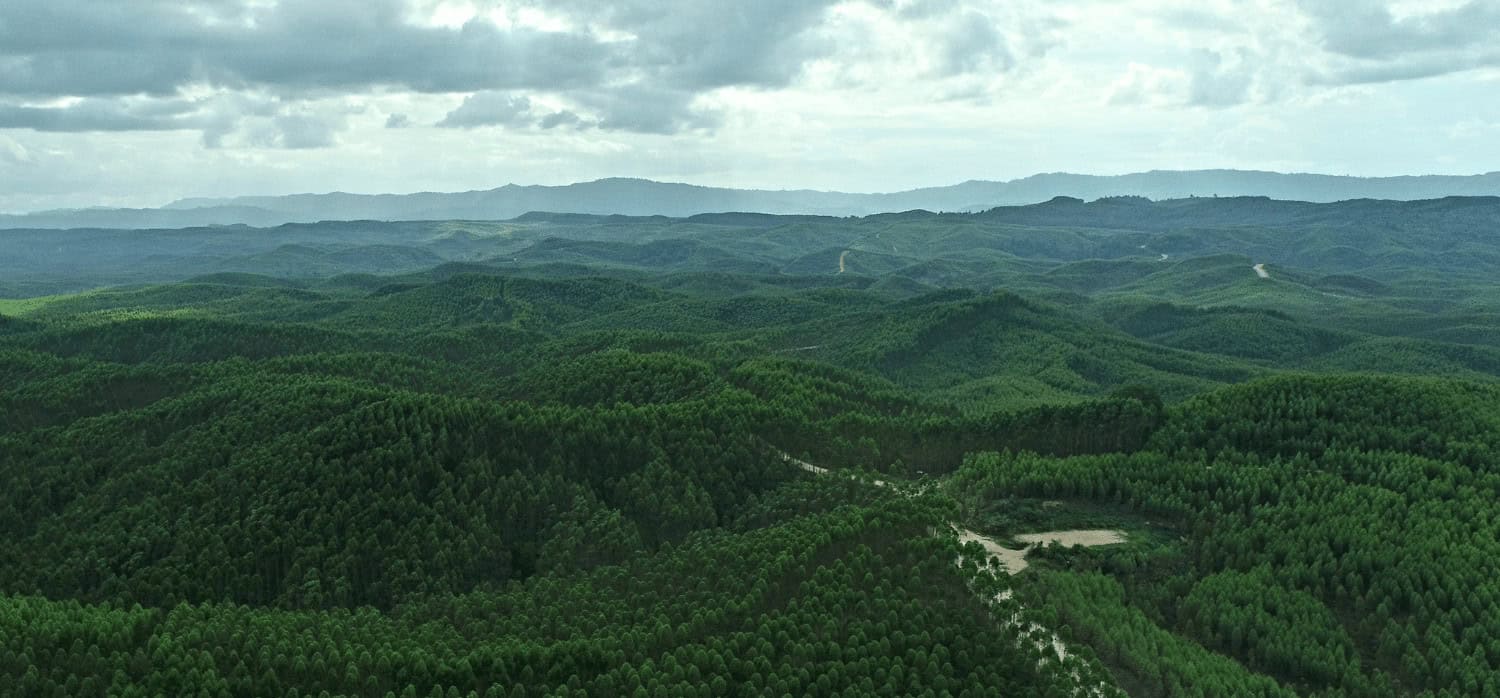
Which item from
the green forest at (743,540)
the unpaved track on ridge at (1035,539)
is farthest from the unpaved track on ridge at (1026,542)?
the green forest at (743,540)

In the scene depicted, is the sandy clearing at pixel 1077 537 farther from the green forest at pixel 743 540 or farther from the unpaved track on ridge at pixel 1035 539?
the green forest at pixel 743 540

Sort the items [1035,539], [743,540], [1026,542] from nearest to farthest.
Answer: [1026,542] → [743,540] → [1035,539]

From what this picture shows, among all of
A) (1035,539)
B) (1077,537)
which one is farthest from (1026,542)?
(1077,537)

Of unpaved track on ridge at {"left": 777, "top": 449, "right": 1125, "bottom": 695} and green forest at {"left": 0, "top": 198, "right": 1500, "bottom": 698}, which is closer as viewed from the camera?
green forest at {"left": 0, "top": 198, "right": 1500, "bottom": 698}

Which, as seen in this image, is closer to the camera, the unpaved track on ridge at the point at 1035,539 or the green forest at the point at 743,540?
the green forest at the point at 743,540

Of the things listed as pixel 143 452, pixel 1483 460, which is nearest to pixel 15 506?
pixel 143 452

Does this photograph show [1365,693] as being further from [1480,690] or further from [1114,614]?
[1114,614]

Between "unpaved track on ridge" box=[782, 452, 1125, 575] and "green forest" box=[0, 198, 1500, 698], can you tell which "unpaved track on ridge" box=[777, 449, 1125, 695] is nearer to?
"unpaved track on ridge" box=[782, 452, 1125, 575]

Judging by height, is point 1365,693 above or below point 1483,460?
below

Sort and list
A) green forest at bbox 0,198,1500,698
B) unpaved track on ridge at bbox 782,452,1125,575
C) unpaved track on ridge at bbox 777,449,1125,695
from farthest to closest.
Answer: unpaved track on ridge at bbox 782,452,1125,575, unpaved track on ridge at bbox 777,449,1125,695, green forest at bbox 0,198,1500,698

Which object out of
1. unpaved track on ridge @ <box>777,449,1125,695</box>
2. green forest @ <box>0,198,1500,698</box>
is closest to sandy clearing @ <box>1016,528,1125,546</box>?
unpaved track on ridge @ <box>777,449,1125,695</box>

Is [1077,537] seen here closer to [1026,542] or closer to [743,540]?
[1026,542]
